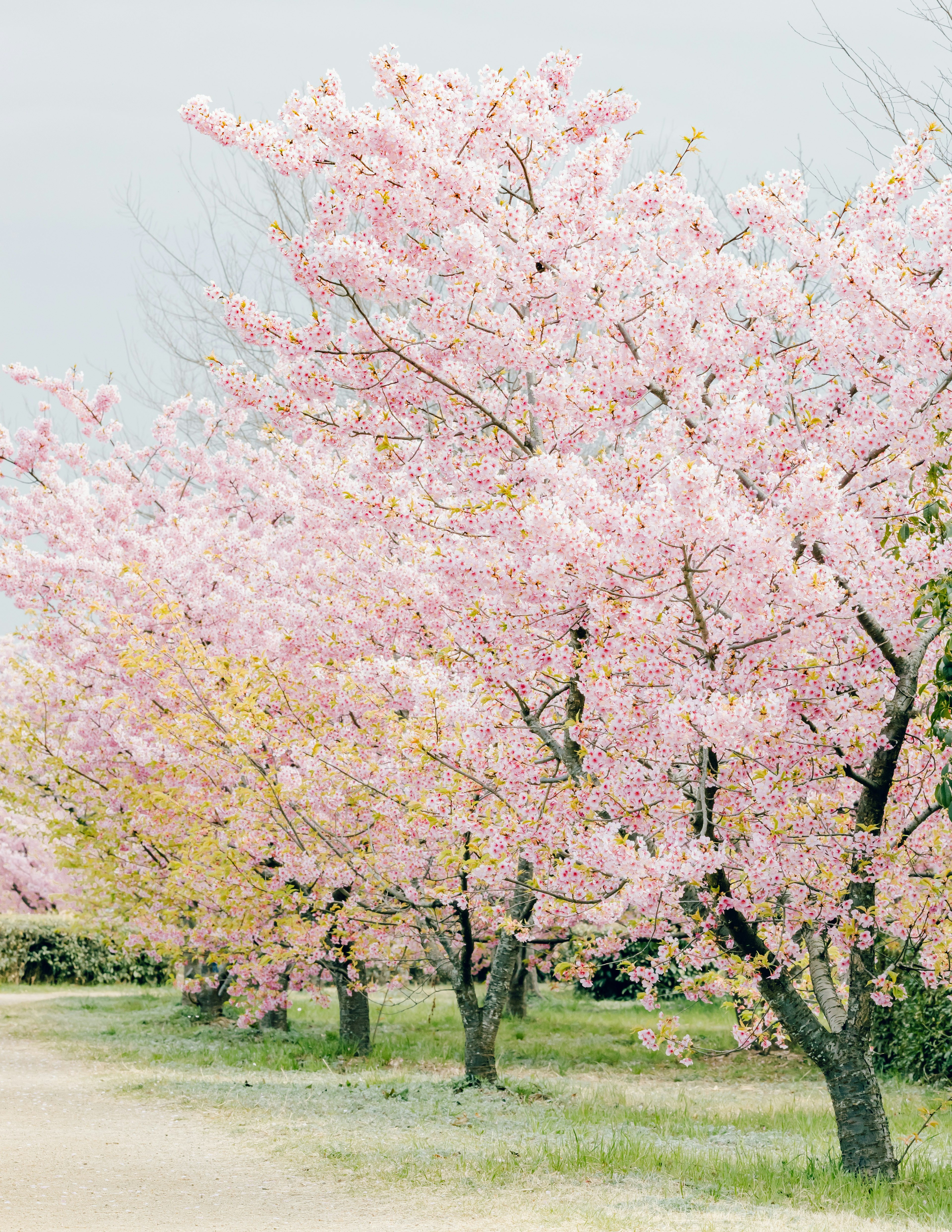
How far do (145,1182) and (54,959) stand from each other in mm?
17852

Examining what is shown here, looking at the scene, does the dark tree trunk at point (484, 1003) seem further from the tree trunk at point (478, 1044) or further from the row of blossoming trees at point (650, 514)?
the row of blossoming trees at point (650, 514)

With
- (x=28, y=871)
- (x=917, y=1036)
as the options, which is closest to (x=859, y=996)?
(x=917, y=1036)

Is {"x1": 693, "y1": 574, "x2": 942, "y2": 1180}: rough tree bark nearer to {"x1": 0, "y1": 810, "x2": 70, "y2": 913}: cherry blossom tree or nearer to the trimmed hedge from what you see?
the trimmed hedge

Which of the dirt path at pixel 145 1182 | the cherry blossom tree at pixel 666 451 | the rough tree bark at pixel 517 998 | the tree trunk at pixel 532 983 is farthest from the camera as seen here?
the tree trunk at pixel 532 983

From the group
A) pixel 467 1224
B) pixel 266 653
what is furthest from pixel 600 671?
pixel 266 653

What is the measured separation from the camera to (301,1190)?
605 centimetres

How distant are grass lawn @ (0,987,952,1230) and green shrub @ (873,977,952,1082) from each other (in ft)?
0.94

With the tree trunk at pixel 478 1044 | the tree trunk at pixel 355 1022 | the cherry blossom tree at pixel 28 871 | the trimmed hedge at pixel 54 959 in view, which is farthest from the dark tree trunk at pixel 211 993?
the cherry blossom tree at pixel 28 871

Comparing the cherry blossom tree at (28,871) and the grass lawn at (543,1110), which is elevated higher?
the cherry blossom tree at (28,871)

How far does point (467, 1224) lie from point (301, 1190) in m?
1.19

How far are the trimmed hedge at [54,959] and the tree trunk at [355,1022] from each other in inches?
431

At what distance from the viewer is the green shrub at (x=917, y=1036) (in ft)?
34.2

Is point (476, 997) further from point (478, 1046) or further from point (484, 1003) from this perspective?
point (478, 1046)

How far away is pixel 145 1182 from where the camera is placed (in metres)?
6.21
